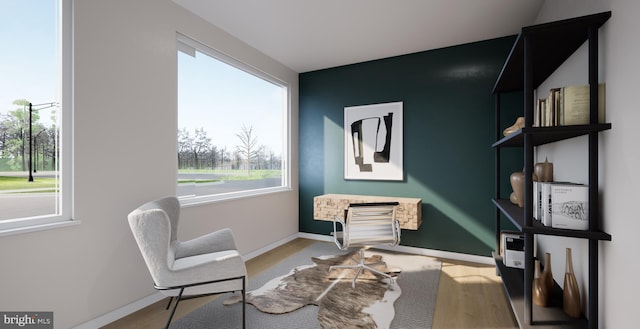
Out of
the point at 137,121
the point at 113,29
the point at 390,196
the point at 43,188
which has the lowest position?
the point at 390,196

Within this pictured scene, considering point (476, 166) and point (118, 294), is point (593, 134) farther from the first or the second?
point (118, 294)

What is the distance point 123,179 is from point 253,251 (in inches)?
73.1

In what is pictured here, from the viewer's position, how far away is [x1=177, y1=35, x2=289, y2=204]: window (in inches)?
115

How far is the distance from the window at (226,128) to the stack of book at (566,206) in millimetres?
2919

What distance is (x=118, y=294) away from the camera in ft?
7.32

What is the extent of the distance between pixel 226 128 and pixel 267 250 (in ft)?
5.73

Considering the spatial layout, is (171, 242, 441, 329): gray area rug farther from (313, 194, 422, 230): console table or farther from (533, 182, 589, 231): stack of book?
(533, 182, 589, 231): stack of book

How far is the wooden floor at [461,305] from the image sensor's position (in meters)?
2.14

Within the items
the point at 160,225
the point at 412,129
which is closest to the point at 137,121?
the point at 160,225

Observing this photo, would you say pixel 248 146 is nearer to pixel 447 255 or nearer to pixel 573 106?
pixel 447 255

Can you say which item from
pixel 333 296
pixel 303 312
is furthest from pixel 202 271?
pixel 333 296

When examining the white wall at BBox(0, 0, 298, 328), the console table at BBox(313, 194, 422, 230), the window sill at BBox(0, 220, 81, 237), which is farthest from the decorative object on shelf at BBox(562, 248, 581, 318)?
the window sill at BBox(0, 220, 81, 237)

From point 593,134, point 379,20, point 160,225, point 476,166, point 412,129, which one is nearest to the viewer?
point 593,134

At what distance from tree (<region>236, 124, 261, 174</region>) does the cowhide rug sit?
155 centimetres
